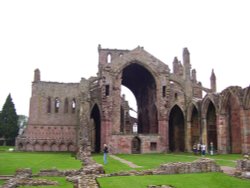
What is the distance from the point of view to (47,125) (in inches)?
2399

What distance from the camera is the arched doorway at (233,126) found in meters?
36.0

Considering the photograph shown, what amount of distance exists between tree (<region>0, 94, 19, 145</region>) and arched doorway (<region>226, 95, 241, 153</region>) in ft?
151

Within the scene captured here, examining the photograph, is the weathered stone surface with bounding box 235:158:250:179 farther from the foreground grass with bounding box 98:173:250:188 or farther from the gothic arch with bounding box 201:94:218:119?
the gothic arch with bounding box 201:94:218:119

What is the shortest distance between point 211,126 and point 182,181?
88.7ft

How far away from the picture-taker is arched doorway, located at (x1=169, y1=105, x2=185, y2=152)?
47375 mm

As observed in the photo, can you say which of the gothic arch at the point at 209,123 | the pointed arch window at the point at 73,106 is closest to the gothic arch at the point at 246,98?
the gothic arch at the point at 209,123

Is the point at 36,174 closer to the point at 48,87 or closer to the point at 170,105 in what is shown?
the point at 170,105

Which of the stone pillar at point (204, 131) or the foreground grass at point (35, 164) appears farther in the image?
the stone pillar at point (204, 131)

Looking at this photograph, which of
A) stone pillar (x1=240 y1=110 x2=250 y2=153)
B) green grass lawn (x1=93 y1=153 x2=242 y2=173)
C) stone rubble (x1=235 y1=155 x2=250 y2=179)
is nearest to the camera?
stone rubble (x1=235 y1=155 x2=250 y2=179)

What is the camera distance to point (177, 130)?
48.1 meters

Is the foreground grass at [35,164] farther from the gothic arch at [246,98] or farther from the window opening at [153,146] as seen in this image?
the gothic arch at [246,98]

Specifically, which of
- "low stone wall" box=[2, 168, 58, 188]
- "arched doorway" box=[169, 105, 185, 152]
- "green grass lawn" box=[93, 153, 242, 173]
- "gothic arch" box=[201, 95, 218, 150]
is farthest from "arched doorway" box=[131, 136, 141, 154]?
"low stone wall" box=[2, 168, 58, 188]

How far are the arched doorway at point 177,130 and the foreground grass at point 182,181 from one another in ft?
101

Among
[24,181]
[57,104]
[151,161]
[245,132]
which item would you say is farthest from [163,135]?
[24,181]
